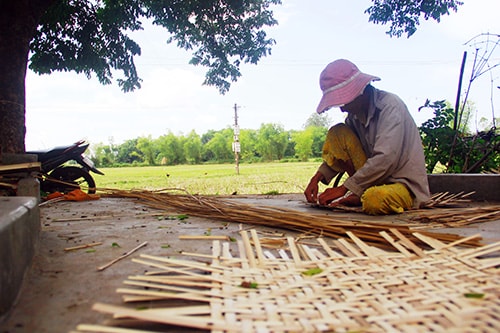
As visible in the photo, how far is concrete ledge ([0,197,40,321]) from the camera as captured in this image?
0.97m

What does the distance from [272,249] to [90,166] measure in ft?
11.9

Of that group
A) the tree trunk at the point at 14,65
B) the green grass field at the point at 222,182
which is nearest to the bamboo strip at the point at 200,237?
the green grass field at the point at 222,182

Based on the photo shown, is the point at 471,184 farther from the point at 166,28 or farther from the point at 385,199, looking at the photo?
the point at 166,28

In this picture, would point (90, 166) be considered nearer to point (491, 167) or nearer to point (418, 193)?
point (418, 193)

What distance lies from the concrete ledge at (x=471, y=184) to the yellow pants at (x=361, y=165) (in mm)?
973

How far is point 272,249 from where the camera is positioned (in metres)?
1.55

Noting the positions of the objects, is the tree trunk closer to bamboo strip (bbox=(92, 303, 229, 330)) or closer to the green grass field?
the green grass field

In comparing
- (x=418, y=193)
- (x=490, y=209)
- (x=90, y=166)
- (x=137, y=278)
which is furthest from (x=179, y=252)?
(x=90, y=166)

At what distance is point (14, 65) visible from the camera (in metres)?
3.51

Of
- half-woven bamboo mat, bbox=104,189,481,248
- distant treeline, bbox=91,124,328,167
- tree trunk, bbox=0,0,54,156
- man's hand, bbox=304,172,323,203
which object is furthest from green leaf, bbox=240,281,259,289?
distant treeline, bbox=91,124,328,167

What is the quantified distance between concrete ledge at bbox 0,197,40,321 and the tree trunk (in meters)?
2.42

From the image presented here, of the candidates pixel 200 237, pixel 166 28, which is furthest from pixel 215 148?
pixel 200 237

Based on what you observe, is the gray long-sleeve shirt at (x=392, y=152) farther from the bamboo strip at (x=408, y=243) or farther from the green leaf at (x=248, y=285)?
the green leaf at (x=248, y=285)

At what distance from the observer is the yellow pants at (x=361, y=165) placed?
236 cm
